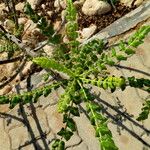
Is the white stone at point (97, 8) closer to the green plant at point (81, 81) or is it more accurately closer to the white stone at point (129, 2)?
the white stone at point (129, 2)

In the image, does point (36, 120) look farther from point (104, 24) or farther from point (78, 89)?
point (78, 89)

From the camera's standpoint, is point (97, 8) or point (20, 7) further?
point (20, 7)

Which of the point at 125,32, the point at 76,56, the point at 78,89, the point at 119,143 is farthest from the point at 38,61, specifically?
the point at 125,32

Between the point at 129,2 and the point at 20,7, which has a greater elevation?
the point at 20,7

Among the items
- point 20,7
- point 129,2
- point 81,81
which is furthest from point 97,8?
point 81,81

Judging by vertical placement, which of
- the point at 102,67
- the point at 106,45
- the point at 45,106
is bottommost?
the point at 102,67

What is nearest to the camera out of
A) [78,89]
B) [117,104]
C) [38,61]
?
[38,61]

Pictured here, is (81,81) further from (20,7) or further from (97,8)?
(20,7)

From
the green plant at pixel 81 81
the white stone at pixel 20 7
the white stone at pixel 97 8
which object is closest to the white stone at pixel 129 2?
the white stone at pixel 97 8

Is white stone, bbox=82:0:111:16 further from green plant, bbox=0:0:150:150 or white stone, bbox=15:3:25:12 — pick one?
green plant, bbox=0:0:150:150

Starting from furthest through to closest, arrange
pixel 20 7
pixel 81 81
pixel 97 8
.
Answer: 1. pixel 20 7
2. pixel 97 8
3. pixel 81 81

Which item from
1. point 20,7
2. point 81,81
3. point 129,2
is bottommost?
point 81,81
